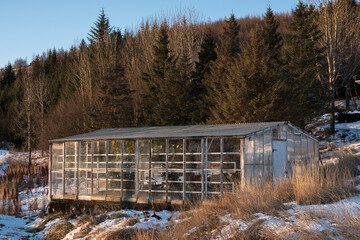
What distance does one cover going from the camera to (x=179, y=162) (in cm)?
1502

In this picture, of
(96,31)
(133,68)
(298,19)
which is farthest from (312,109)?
(96,31)

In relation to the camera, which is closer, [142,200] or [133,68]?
[142,200]

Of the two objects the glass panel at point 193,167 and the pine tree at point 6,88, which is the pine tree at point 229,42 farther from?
the pine tree at point 6,88

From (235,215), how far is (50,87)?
159 feet

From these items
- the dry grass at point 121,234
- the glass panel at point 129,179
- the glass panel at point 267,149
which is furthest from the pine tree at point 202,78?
the dry grass at point 121,234

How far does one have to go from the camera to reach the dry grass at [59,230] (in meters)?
12.7

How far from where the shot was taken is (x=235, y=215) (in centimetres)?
839

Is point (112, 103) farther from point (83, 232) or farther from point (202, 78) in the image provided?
point (83, 232)

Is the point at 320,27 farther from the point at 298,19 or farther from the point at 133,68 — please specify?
the point at 133,68

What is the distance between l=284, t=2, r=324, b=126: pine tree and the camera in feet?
79.6

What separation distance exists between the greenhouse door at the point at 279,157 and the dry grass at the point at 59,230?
7.27 meters

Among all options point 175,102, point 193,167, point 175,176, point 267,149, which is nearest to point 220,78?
point 175,102

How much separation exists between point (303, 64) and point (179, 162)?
15644mm

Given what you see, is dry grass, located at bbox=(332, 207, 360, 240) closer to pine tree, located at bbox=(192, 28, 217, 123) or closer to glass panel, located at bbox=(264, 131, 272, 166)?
glass panel, located at bbox=(264, 131, 272, 166)
